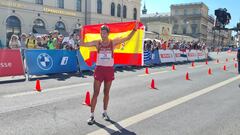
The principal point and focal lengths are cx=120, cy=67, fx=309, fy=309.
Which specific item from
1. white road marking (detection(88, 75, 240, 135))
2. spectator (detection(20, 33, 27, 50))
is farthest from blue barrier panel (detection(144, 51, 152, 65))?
white road marking (detection(88, 75, 240, 135))

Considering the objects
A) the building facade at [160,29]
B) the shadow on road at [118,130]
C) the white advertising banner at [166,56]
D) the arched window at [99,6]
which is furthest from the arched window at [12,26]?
the building facade at [160,29]

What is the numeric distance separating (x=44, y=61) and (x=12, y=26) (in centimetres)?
2620

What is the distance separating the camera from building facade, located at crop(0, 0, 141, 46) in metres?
37.0

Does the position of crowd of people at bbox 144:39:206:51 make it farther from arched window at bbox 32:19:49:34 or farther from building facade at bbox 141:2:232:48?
building facade at bbox 141:2:232:48

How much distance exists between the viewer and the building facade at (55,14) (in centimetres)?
3703

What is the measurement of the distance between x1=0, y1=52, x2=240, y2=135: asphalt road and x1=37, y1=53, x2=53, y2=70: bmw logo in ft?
7.11

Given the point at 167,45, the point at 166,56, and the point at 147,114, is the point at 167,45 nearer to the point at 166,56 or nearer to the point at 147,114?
the point at 166,56

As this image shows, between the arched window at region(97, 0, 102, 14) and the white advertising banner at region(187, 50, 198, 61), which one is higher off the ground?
the arched window at region(97, 0, 102, 14)

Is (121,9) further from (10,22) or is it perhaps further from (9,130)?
(9,130)

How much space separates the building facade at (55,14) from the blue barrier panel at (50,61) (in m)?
24.0

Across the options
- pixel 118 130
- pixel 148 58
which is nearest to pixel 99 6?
A: pixel 148 58

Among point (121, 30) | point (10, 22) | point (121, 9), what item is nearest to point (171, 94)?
point (121, 30)

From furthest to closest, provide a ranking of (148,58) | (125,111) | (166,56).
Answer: (166,56)
(148,58)
(125,111)

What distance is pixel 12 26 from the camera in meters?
37.5
